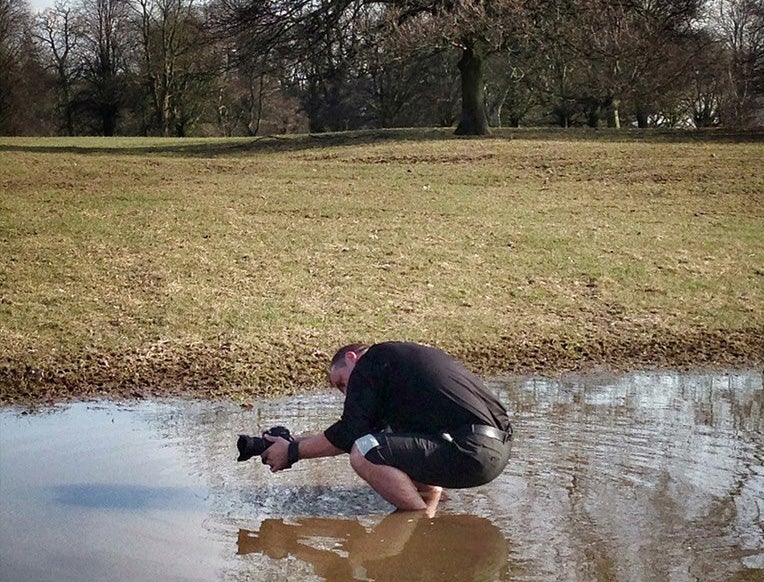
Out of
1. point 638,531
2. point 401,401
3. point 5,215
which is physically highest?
point 5,215

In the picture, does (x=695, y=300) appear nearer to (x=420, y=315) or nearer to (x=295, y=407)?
(x=420, y=315)

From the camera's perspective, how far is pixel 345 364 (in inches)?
232

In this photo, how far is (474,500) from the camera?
6.17 metres

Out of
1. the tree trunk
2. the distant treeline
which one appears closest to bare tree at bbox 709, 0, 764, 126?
the distant treeline

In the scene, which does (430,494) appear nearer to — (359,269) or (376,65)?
(359,269)

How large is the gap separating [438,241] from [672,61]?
1023 inches

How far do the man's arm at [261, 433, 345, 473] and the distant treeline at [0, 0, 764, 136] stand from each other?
20022 mm

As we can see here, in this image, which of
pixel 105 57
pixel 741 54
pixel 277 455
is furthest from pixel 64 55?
pixel 277 455

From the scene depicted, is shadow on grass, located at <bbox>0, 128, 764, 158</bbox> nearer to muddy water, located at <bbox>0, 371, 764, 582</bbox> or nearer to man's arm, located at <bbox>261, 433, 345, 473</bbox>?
muddy water, located at <bbox>0, 371, 764, 582</bbox>

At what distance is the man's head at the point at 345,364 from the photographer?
5852 millimetres

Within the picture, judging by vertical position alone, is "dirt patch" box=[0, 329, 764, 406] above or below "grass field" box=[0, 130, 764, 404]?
below

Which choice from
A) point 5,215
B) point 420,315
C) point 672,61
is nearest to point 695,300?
point 420,315

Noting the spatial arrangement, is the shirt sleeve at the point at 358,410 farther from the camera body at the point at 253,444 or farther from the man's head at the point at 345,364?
the camera body at the point at 253,444

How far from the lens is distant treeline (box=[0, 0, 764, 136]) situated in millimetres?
26172
